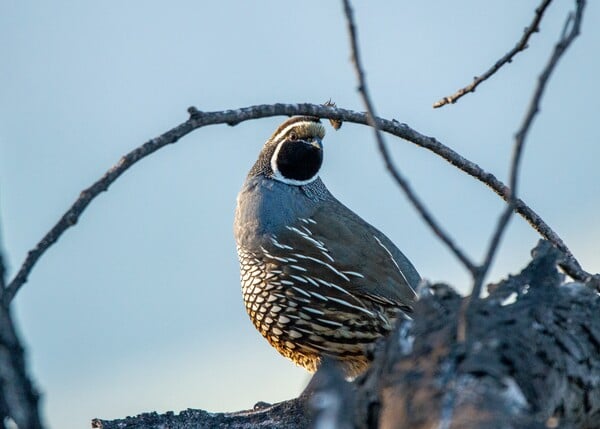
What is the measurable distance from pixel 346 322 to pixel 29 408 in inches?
146

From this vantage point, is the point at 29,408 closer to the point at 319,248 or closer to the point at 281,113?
the point at 281,113

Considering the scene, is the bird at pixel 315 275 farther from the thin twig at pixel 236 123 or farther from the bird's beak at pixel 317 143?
the thin twig at pixel 236 123

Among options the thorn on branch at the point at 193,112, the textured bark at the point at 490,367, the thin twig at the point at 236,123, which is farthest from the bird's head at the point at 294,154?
the textured bark at the point at 490,367

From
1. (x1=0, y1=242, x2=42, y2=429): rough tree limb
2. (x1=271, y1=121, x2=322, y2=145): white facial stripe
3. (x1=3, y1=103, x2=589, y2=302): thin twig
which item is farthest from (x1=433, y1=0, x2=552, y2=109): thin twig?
(x1=271, y1=121, x2=322, y2=145): white facial stripe

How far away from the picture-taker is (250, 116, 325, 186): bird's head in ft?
19.9

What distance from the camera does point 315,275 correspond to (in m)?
5.52

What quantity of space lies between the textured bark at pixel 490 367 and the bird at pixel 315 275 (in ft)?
9.30

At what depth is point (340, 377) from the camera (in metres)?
1.79

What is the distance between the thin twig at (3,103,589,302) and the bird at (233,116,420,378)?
179 cm

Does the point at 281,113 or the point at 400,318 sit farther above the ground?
the point at 281,113

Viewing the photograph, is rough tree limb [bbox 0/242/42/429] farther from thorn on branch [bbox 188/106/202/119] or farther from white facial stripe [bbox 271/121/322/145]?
white facial stripe [bbox 271/121/322/145]

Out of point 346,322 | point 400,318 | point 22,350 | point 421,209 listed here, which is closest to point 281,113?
point 400,318

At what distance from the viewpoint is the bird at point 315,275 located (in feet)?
17.7

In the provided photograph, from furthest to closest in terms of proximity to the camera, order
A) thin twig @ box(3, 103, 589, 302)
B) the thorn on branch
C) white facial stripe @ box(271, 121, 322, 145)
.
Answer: white facial stripe @ box(271, 121, 322, 145) < the thorn on branch < thin twig @ box(3, 103, 589, 302)
